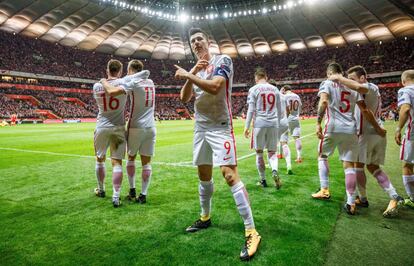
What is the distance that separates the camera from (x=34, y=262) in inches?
113

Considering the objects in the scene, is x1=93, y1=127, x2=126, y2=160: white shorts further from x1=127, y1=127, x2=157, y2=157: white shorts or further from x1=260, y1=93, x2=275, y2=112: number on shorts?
x1=260, y1=93, x2=275, y2=112: number on shorts

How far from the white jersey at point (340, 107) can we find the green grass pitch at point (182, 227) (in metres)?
1.33

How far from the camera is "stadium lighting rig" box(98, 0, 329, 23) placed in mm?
50031

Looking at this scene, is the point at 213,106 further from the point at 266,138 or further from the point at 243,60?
the point at 243,60

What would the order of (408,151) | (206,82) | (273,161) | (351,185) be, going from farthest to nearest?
(273,161), (408,151), (351,185), (206,82)

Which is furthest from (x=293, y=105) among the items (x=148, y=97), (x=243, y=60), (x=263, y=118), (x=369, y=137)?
(x=243, y=60)

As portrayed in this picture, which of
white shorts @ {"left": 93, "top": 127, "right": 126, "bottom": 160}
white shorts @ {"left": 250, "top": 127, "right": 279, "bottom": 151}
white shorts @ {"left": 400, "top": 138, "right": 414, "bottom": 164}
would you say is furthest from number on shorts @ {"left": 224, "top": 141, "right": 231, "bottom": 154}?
white shorts @ {"left": 400, "top": 138, "right": 414, "bottom": 164}

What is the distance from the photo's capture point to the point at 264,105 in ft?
20.0

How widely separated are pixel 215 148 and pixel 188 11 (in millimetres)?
60142

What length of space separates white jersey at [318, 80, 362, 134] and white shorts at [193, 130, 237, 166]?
2156mm

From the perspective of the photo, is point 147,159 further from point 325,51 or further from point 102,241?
point 325,51

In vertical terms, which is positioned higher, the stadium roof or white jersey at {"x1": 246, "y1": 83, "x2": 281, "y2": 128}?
the stadium roof

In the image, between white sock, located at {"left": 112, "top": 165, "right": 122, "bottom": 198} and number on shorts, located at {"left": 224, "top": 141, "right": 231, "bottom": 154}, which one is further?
white sock, located at {"left": 112, "top": 165, "right": 122, "bottom": 198}

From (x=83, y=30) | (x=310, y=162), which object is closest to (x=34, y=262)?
(x=310, y=162)
